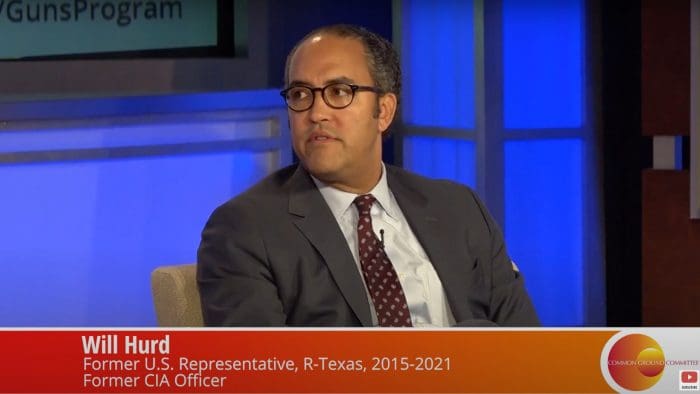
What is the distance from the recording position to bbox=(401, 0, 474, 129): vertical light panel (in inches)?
97.6

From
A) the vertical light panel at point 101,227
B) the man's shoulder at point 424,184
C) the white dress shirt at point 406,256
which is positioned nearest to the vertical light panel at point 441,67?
the vertical light panel at point 101,227

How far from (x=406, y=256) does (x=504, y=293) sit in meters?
0.18

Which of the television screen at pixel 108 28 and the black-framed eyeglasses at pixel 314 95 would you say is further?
the television screen at pixel 108 28

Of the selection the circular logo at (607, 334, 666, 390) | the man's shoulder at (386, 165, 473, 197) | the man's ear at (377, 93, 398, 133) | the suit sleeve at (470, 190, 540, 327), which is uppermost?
the man's ear at (377, 93, 398, 133)

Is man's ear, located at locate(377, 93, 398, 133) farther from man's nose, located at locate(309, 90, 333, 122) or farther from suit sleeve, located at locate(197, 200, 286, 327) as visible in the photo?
suit sleeve, located at locate(197, 200, 286, 327)

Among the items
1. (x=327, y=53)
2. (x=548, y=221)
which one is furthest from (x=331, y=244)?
(x=548, y=221)

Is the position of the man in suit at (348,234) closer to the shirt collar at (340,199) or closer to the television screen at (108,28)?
the shirt collar at (340,199)

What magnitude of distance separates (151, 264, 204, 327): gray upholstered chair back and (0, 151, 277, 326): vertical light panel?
0.76 m

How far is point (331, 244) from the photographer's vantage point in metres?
1.60

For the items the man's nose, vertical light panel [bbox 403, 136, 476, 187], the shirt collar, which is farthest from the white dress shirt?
vertical light panel [bbox 403, 136, 476, 187]

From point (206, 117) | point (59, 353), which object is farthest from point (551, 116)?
point (59, 353)

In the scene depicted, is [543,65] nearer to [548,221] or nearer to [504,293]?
[548,221]

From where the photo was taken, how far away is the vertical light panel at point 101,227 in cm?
238

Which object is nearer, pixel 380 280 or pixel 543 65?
pixel 380 280
